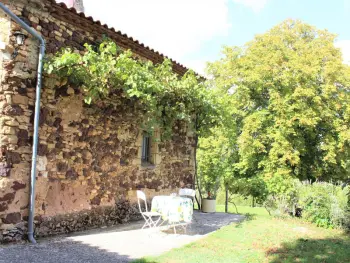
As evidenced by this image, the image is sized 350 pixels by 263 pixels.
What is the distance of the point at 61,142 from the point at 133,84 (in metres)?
1.69

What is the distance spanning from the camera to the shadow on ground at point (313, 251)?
4.89 meters

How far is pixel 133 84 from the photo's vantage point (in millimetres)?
5824

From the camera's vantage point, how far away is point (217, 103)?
7832 mm

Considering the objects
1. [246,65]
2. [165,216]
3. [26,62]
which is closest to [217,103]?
[165,216]

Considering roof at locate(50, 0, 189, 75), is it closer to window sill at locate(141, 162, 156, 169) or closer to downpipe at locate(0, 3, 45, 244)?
downpipe at locate(0, 3, 45, 244)

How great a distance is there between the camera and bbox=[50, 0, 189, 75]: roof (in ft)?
18.7

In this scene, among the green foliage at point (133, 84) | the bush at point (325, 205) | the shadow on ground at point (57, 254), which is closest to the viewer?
the shadow on ground at point (57, 254)

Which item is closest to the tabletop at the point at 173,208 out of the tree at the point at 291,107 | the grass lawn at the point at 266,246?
the grass lawn at the point at 266,246

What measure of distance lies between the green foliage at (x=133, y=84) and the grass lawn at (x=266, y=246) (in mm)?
2620

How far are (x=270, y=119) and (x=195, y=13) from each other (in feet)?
19.7

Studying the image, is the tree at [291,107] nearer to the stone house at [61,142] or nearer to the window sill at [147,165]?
the window sill at [147,165]

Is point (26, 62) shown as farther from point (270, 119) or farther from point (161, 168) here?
point (270, 119)

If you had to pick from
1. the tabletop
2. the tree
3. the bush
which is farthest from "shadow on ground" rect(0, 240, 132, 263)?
the tree

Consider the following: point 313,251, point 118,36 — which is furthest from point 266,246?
point 118,36
